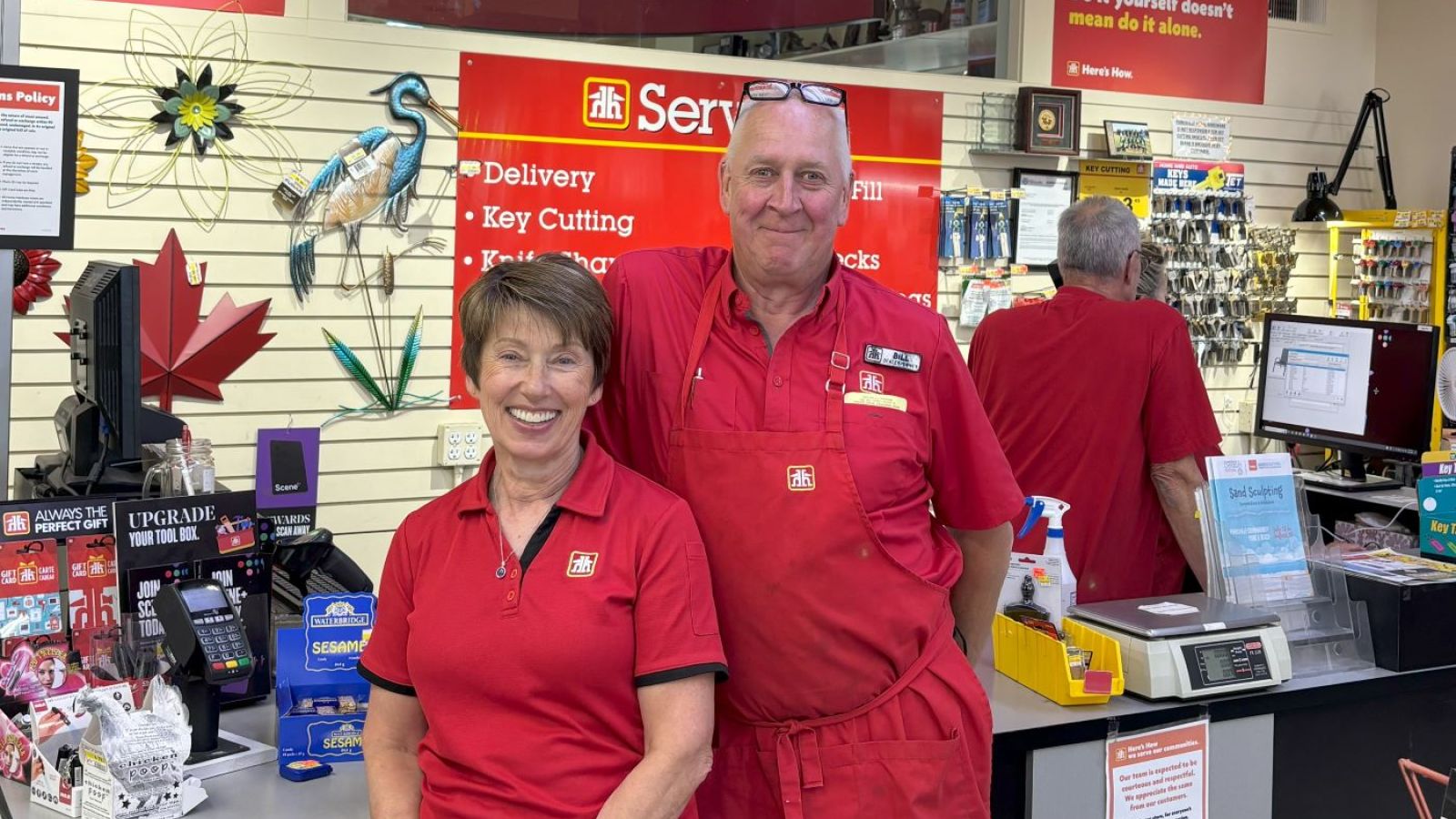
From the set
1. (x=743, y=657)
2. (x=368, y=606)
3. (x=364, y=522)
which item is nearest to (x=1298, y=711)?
(x=743, y=657)

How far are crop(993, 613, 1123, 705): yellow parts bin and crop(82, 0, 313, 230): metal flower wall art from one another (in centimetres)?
311

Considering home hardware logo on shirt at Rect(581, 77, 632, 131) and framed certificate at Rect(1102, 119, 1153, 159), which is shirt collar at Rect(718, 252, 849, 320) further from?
framed certificate at Rect(1102, 119, 1153, 159)

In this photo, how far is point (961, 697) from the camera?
7.34 ft

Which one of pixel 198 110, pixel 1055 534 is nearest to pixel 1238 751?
pixel 1055 534

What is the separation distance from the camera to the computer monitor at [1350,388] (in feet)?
17.2

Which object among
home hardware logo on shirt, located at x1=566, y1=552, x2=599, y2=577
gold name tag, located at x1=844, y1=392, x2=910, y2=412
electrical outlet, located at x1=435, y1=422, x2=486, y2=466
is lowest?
electrical outlet, located at x1=435, y1=422, x2=486, y2=466

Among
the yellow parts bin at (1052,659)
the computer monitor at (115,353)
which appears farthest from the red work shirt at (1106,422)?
the computer monitor at (115,353)

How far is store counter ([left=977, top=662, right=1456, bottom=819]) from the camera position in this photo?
2.66 m

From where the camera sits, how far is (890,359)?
220cm

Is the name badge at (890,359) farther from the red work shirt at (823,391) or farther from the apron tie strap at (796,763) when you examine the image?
the apron tie strap at (796,763)

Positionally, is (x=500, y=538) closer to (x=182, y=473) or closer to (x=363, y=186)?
(x=182, y=473)

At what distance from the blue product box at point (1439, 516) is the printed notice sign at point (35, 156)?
3.23m

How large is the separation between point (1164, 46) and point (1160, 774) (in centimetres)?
475

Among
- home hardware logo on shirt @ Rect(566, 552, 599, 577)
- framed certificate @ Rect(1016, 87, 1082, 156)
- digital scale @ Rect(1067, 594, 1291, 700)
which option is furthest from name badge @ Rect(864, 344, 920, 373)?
framed certificate @ Rect(1016, 87, 1082, 156)
